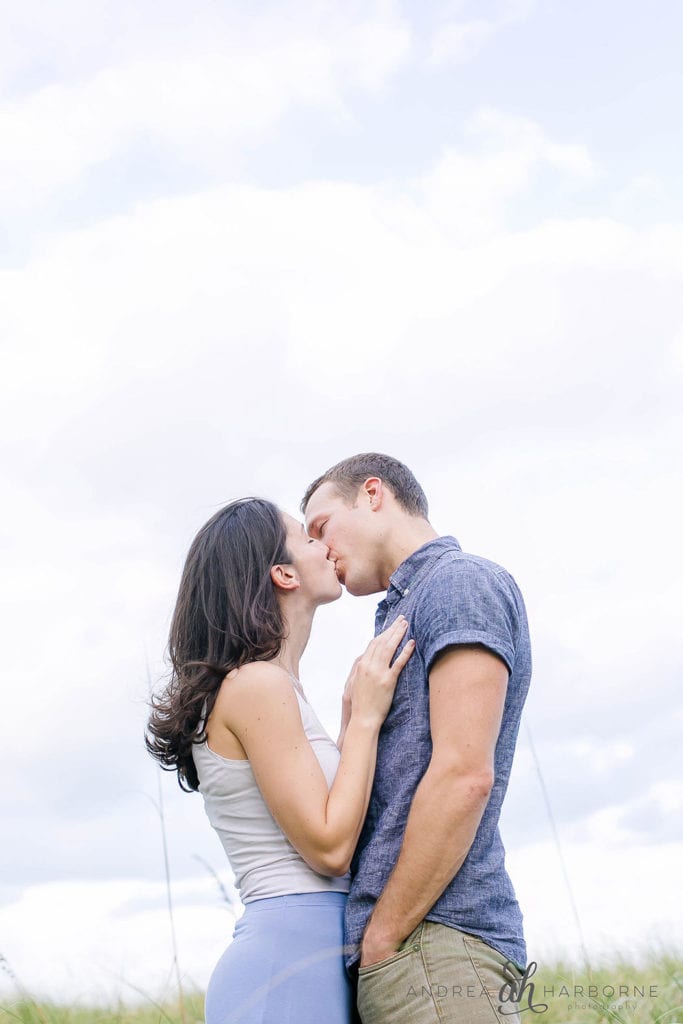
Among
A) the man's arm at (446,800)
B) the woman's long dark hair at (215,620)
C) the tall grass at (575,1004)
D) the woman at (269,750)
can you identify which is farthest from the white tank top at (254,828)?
the tall grass at (575,1004)

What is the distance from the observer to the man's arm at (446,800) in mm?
2771

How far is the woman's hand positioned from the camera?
304 centimetres

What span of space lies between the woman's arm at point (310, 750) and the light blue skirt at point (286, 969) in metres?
0.14

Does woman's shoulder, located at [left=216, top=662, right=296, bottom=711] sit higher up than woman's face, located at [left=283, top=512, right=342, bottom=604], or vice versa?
woman's face, located at [left=283, top=512, right=342, bottom=604]

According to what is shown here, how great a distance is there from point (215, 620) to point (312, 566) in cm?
40

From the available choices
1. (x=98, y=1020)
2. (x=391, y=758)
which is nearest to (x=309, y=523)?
(x=391, y=758)

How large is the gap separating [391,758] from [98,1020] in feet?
6.39

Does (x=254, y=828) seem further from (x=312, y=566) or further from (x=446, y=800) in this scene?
(x=312, y=566)

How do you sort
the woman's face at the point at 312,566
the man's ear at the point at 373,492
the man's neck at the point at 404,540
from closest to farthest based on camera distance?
the woman's face at the point at 312,566, the man's neck at the point at 404,540, the man's ear at the point at 373,492

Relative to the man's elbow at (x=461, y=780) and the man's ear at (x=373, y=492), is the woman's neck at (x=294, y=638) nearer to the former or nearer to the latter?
the man's ear at (x=373, y=492)

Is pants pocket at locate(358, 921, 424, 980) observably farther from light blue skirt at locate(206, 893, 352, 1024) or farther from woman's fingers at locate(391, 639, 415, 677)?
woman's fingers at locate(391, 639, 415, 677)

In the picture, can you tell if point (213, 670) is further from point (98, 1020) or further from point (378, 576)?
point (98, 1020)

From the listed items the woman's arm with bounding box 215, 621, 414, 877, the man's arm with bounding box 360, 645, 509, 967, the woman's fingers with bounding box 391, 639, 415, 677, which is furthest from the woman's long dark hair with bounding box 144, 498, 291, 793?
the man's arm with bounding box 360, 645, 509, 967

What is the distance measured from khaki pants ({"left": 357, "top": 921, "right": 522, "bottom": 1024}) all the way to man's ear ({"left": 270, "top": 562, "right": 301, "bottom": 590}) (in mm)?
1123
